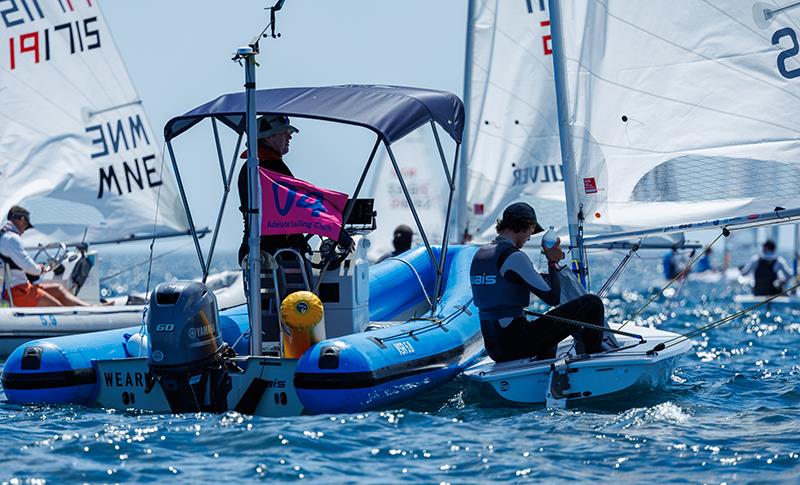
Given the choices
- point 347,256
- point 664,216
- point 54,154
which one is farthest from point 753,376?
point 54,154

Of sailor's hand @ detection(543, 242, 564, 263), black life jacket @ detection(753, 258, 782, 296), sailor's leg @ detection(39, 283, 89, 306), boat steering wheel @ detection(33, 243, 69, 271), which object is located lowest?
black life jacket @ detection(753, 258, 782, 296)

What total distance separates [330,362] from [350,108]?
1717 millimetres

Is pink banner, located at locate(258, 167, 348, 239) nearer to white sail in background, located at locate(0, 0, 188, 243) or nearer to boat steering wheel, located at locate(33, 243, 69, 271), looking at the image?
white sail in background, located at locate(0, 0, 188, 243)

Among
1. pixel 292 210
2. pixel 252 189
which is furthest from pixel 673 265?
pixel 252 189

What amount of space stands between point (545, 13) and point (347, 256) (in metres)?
6.77

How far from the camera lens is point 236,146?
8039mm

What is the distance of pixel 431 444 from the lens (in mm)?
5875

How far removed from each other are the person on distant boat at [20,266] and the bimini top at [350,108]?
174 inches

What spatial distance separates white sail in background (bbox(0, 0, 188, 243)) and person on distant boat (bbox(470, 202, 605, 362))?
6793 mm

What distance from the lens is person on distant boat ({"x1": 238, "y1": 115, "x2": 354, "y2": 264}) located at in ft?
24.1

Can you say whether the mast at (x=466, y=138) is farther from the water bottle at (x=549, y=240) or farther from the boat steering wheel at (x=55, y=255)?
the water bottle at (x=549, y=240)

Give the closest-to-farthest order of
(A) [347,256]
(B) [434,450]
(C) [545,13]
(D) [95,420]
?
(B) [434,450] < (D) [95,420] < (A) [347,256] < (C) [545,13]

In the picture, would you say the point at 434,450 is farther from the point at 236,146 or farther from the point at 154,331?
the point at 236,146

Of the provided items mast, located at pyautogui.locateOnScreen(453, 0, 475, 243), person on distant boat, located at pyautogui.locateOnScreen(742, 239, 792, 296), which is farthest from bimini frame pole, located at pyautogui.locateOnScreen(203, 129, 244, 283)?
person on distant boat, located at pyautogui.locateOnScreen(742, 239, 792, 296)
